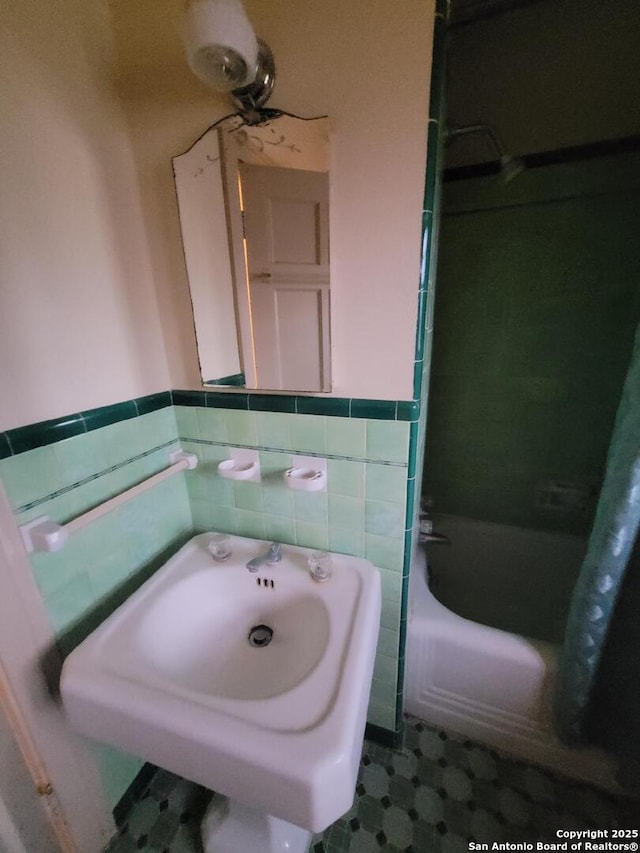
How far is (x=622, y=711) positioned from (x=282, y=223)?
1.58 meters

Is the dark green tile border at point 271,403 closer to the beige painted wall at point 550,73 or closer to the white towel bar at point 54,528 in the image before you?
the white towel bar at point 54,528

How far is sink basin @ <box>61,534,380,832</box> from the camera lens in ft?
1.50

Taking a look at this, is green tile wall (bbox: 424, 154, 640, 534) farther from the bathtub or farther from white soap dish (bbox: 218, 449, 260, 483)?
white soap dish (bbox: 218, 449, 260, 483)

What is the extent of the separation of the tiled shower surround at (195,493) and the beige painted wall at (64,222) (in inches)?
3.6

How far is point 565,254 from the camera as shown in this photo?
4.01 feet

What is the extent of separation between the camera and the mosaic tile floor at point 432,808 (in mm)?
875

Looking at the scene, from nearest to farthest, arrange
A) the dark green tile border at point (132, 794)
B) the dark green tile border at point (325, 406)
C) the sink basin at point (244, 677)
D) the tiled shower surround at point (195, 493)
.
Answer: the sink basin at point (244, 677), the tiled shower surround at point (195, 493), the dark green tile border at point (325, 406), the dark green tile border at point (132, 794)

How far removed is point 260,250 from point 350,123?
1.01 ft

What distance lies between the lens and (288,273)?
77cm

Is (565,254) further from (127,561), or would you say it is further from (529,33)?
(127,561)

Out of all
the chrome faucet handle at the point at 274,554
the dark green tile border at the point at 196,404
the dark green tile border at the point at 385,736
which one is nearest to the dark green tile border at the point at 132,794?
the dark green tile border at the point at 385,736

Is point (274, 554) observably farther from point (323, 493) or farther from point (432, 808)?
point (432, 808)

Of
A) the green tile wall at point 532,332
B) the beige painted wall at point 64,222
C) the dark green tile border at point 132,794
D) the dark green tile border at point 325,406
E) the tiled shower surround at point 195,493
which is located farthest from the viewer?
the green tile wall at point 532,332

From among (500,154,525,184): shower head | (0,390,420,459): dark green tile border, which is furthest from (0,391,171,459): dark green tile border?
(500,154,525,184): shower head
